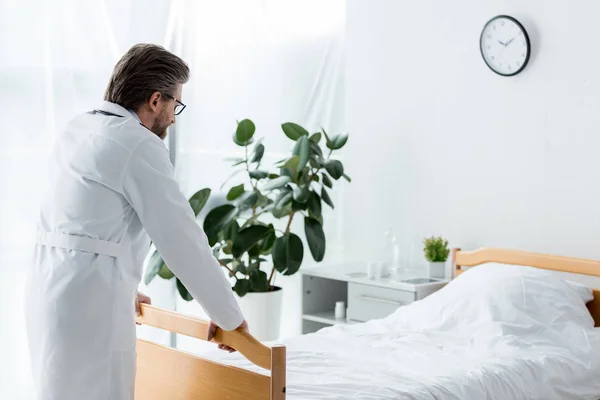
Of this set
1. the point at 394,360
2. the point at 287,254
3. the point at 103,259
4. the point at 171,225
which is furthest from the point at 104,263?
the point at 287,254

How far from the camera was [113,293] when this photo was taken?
203cm

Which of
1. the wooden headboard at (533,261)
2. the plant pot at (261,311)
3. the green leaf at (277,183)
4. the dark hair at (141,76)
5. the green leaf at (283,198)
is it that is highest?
the dark hair at (141,76)

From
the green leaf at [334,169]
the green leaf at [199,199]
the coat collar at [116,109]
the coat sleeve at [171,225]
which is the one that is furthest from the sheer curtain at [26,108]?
the coat sleeve at [171,225]

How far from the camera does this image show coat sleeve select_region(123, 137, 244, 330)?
2.01 meters

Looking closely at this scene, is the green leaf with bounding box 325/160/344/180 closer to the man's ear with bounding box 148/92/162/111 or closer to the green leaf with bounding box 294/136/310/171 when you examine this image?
the green leaf with bounding box 294/136/310/171

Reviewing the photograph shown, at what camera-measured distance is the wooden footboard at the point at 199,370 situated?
2061 mm

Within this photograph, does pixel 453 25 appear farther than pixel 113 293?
Yes

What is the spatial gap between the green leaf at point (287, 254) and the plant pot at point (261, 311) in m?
0.23

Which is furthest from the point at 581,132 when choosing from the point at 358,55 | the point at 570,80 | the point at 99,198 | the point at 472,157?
the point at 99,198

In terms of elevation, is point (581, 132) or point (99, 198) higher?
point (581, 132)

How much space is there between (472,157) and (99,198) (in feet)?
7.50

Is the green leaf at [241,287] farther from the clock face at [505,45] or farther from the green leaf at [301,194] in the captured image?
the clock face at [505,45]

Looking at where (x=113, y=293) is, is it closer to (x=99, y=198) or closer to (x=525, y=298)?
(x=99, y=198)

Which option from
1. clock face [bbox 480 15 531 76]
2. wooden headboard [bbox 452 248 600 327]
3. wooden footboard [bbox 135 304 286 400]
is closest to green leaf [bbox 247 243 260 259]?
wooden headboard [bbox 452 248 600 327]
